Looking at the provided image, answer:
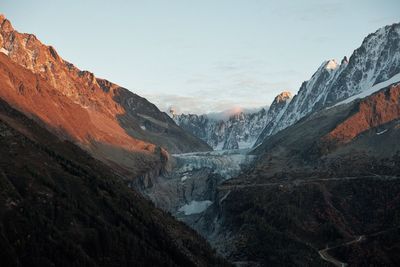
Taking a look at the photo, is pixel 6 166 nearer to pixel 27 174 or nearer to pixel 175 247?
pixel 27 174

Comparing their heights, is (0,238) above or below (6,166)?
below

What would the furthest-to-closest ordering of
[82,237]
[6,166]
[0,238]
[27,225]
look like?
[6,166] < [82,237] < [27,225] < [0,238]

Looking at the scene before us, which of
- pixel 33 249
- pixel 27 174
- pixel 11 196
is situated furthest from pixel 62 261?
pixel 27 174

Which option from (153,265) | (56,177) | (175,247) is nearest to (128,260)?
(153,265)

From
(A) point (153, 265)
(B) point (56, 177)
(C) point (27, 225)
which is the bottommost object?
(A) point (153, 265)

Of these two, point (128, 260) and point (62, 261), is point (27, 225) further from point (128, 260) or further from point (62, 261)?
point (128, 260)

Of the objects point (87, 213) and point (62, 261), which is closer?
point (62, 261)

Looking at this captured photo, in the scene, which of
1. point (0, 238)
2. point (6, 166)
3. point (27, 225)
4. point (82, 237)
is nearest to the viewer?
point (0, 238)

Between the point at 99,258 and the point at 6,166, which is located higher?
the point at 6,166

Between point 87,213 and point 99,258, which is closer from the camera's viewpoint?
point 99,258
